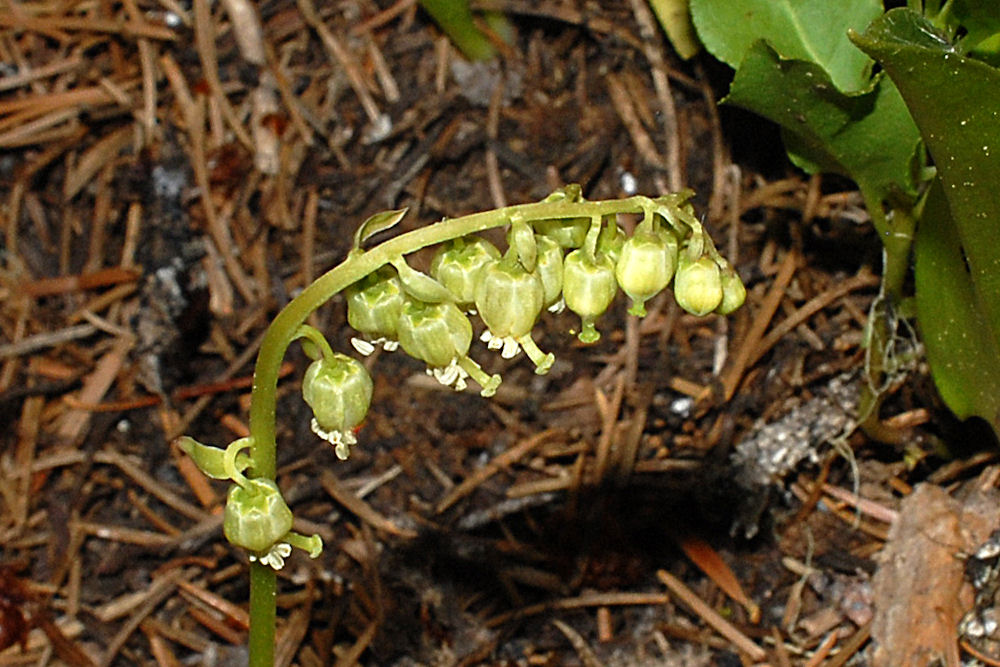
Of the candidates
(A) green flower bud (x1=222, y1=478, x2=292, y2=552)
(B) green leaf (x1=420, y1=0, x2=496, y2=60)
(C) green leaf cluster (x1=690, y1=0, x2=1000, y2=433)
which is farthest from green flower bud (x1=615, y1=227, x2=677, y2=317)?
(B) green leaf (x1=420, y1=0, x2=496, y2=60)

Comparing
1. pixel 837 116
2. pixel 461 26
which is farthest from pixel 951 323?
pixel 461 26

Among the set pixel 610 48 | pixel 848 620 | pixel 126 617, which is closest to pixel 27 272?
pixel 126 617

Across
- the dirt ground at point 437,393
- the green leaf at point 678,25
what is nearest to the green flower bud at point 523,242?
the dirt ground at point 437,393

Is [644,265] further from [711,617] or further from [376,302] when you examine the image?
[711,617]

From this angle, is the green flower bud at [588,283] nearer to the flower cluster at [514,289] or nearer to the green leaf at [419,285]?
the flower cluster at [514,289]

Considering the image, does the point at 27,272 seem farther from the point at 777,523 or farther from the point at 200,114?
the point at 777,523

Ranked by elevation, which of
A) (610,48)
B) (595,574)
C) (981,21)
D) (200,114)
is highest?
(981,21)

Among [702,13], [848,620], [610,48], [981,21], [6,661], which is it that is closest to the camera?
[981,21]
